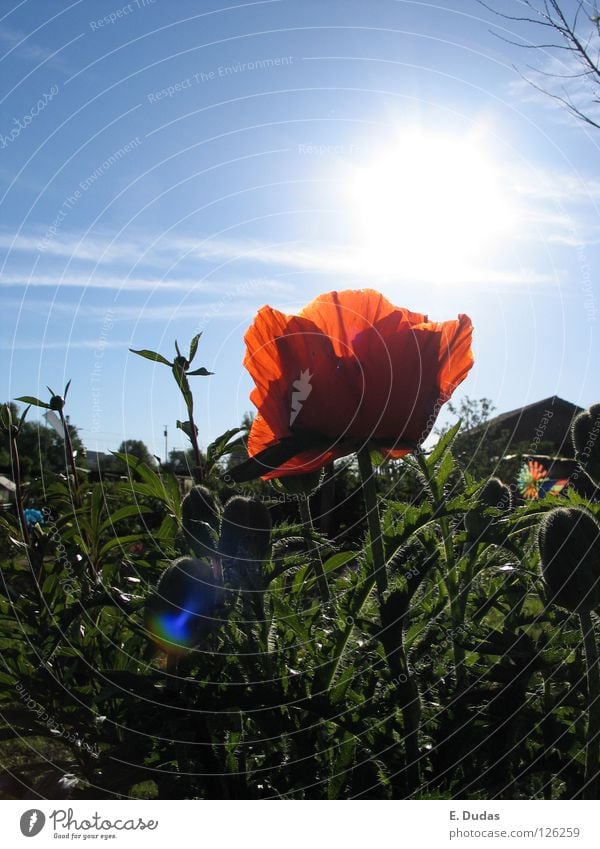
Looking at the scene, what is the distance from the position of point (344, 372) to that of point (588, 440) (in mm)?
266

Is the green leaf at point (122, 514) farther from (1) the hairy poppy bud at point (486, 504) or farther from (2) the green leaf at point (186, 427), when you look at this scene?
(1) the hairy poppy bud at point (486, 504)

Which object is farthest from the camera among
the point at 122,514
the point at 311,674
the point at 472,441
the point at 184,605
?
the point at 472,441

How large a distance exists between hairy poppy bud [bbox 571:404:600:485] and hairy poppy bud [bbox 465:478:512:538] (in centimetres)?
9

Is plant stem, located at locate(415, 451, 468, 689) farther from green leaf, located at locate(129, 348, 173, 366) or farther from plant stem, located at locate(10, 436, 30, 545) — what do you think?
plant stem, located at locate(10, 436, 30, 545)

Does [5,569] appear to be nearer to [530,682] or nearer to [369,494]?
[369,494]

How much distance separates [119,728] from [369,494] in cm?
34

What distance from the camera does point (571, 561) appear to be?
635mm

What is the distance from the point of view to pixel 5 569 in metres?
0.93

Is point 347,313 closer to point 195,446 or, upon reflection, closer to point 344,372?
point 344,372

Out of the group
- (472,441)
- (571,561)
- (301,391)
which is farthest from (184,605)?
(472,441)

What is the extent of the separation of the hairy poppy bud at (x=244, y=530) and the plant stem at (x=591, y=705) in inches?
10.9

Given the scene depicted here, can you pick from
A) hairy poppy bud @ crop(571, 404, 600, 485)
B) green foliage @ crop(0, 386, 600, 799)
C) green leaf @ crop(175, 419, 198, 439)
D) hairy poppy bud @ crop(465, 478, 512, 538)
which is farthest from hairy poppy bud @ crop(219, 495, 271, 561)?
hairy poppy bud @ crop(571, 404, 600, 485)
